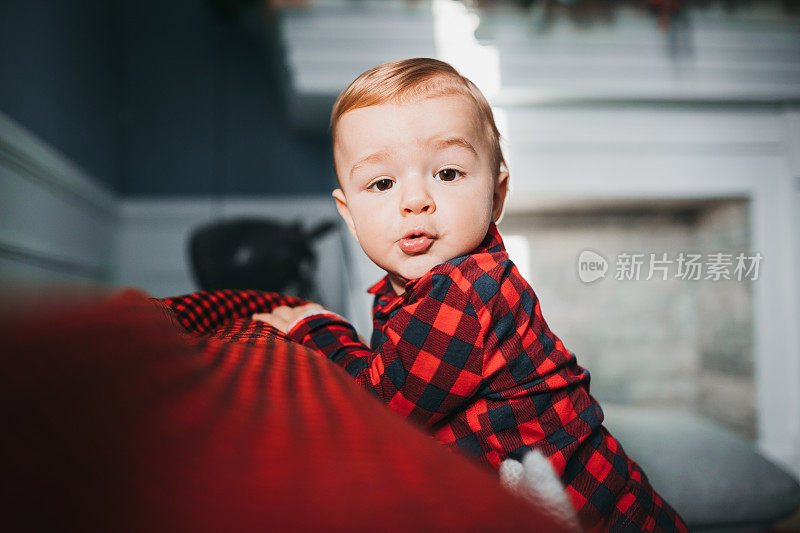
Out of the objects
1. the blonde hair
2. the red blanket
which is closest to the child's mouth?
the blonde hair

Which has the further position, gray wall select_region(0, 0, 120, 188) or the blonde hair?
gray wall select_region(0, 0, 120, 188)

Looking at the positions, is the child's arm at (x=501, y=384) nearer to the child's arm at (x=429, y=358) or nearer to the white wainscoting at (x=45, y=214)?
the child's arm at (x=429, y=358)

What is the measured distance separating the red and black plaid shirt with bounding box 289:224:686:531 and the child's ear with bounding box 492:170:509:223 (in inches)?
5.4

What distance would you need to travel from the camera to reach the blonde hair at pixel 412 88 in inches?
18.3

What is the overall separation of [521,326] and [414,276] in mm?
109

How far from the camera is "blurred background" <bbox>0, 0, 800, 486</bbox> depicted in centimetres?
148

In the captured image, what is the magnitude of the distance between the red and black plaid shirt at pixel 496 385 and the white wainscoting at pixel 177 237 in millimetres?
1512

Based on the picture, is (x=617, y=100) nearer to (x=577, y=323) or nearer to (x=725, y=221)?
(x=725, y=221)

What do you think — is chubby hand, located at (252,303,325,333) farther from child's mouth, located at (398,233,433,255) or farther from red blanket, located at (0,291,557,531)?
red blanket, located at (0,291,557,531)

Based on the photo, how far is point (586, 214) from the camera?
6.02ft

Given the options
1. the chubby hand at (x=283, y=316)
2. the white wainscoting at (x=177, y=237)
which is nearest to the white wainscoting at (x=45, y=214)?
the white wainscoting at (x=177, y=237)

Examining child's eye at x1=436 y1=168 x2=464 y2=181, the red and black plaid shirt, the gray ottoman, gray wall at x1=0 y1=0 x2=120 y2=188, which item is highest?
gray wall at x1=0 y1=0 x2=120 y2=188

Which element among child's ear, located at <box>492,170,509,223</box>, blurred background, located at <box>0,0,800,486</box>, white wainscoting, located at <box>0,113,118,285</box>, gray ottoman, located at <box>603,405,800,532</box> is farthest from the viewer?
blurred background, located at <box>0,0,800,486</box>

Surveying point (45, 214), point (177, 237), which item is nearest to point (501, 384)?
point (45, 214)
